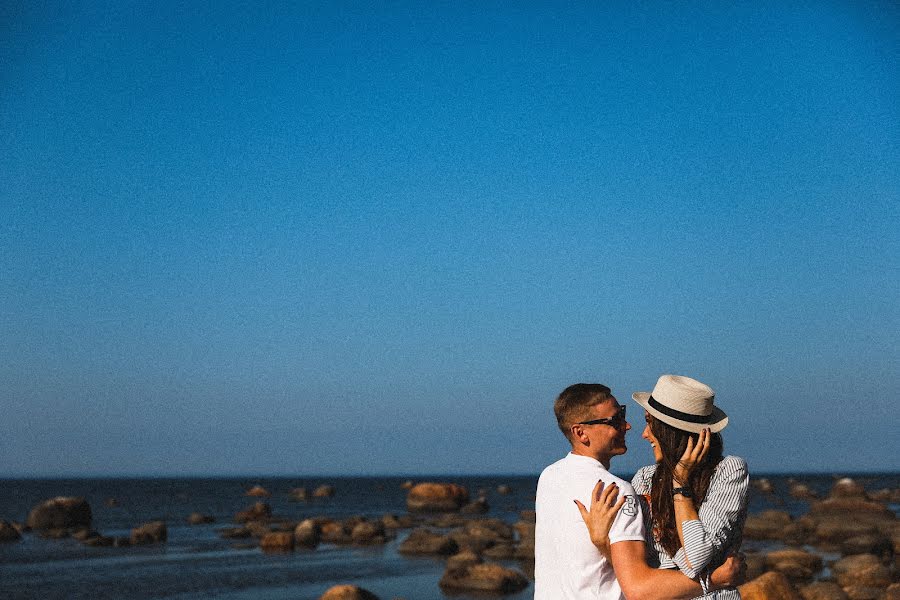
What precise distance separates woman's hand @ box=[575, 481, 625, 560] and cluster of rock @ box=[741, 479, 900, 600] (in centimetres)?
1292

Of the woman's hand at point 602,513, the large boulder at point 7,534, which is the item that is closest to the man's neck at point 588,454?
the woman's hand at point 602,513

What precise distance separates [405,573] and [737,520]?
23518mm

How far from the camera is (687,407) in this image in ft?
13.7

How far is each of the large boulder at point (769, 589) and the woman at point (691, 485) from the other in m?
12.3

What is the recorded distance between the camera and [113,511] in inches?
2589

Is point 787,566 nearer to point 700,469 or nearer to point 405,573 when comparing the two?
point 405,573

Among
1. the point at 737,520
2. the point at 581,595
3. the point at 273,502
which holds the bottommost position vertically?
the point at 273,502

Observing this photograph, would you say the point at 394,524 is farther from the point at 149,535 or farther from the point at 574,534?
the point at 574,534

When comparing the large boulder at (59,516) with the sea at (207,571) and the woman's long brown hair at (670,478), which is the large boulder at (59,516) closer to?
the sea at (207,571)

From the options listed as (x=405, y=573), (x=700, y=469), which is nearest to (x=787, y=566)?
(x=405, y=573)

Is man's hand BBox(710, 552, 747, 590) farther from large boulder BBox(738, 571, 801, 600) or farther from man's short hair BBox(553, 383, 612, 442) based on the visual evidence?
large boulder BBox(738, 571, 801, 600)

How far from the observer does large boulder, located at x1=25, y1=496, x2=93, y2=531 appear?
137 ft

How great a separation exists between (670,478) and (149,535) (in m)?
36.0

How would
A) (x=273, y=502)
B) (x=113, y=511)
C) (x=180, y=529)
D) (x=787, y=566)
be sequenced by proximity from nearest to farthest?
1. (x=787, y=566)
2. (x=180, y=529)
3. (x=113, y=511)
4. (x=273, y=502)
